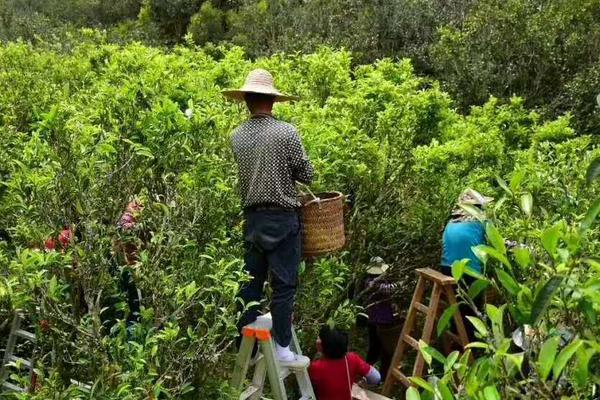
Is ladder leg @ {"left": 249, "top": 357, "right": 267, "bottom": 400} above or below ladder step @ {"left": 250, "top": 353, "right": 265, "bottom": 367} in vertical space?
below

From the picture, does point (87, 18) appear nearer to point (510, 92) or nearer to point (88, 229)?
point (510, 92)

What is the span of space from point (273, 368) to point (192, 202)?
1.04 m

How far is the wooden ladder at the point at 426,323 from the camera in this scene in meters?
5.05

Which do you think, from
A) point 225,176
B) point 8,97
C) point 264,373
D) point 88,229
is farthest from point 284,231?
point 8,97

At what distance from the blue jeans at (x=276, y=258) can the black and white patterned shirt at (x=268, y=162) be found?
8 centimetres

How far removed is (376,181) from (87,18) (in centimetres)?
1979

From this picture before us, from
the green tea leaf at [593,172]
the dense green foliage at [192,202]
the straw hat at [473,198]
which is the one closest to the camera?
the green tea leaf at [593,172]

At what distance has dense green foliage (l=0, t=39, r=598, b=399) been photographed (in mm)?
2914

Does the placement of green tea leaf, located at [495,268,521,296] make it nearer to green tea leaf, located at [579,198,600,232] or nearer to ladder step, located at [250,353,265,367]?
green tea leaf, located at [579,198,600,232]

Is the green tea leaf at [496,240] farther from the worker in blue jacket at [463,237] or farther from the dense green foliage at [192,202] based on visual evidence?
the worker in blue jacket at [463,237]

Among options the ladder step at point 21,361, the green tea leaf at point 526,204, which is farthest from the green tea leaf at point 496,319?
the ladder step at point 21,361

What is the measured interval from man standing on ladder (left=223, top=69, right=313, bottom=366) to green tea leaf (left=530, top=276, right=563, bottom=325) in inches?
90.1

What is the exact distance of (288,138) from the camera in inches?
154

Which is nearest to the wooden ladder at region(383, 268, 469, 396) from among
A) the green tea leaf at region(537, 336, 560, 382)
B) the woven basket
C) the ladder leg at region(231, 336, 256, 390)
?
the woven basket
